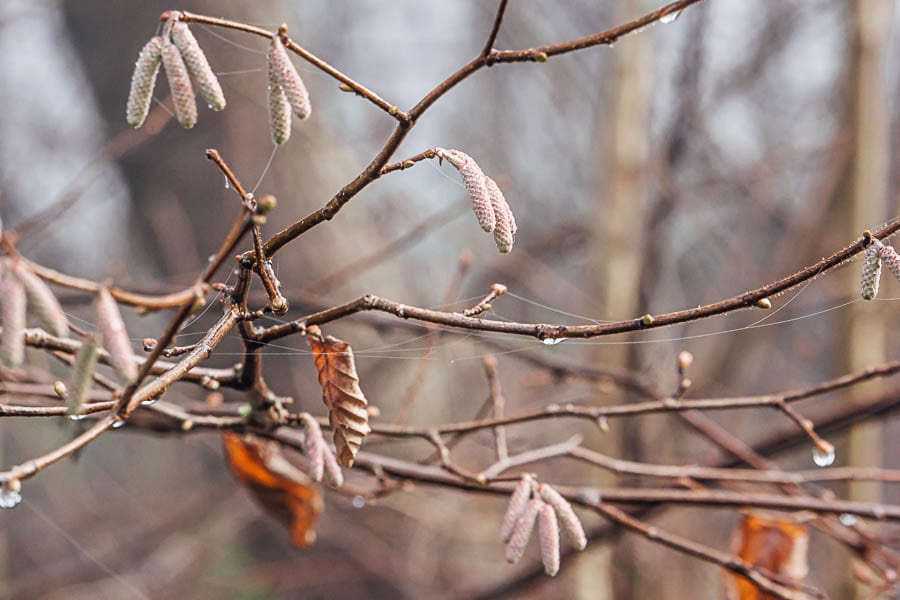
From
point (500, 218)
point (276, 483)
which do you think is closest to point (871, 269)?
point (500, 218)

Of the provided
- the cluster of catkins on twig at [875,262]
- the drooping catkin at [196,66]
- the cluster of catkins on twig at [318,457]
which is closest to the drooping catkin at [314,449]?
the cluster of catkins on twig at [318,457]

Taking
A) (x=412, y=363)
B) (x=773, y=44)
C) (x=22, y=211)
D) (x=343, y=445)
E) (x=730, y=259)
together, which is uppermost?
(x=773, y=44)

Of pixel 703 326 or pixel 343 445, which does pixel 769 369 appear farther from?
pixel 343 445

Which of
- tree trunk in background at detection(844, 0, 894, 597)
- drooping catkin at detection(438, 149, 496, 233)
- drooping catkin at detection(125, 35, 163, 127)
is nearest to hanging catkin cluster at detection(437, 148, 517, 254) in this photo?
drooping catkin at detection(438, 149, 496, 233)

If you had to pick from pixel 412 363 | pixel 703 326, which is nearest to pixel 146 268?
pixel 412 363

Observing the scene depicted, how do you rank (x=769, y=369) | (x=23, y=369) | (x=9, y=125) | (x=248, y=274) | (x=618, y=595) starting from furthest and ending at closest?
(x=769, y=369)
(x=9, y=125)
(x=618, y=595)
(x=23, y=369)
(x=248, y=274)

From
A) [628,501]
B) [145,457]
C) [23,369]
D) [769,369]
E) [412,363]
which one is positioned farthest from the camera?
[145,457]

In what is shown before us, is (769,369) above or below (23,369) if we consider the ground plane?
above
